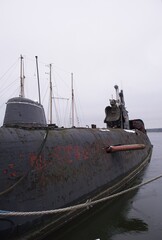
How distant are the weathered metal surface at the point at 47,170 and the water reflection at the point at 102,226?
689 millimetres

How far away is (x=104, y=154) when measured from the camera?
1152 cm

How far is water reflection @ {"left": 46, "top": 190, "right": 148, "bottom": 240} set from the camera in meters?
7.75

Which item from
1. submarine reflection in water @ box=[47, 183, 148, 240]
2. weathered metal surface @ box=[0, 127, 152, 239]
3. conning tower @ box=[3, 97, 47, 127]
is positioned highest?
conning tower @ box=[3, 97, 47, 127]

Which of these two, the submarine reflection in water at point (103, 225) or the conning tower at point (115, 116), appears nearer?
the submarine reflection in water at point (103, 225)

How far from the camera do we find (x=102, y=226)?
8594 mm

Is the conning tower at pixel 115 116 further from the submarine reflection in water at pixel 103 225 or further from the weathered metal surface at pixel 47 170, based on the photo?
the submarine reflection in water at pixel 103 225

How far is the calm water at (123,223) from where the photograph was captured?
7.77 meters

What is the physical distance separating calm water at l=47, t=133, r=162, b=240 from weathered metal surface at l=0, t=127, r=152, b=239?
79cm

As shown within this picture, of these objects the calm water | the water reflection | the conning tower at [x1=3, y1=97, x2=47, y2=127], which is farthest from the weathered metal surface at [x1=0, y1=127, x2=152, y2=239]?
the conning tower at [x1=3, y1=97, x2=47, y2=127]

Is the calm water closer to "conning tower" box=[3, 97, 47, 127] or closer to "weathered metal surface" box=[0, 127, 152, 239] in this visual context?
"weathered metal surface" box=[0, 127, 152, 239]

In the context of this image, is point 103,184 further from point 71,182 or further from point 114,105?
point 114,105

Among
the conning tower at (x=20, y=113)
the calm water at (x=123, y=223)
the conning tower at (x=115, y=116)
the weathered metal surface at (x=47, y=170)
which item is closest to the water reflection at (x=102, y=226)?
the calm water at (x=123, y=223)

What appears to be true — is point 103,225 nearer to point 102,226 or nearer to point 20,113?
point 102,226

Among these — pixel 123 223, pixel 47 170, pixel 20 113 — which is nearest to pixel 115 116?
pixel 20 113
